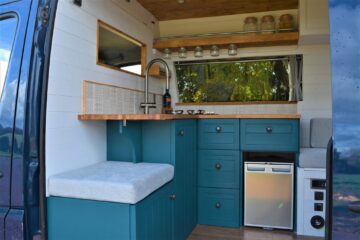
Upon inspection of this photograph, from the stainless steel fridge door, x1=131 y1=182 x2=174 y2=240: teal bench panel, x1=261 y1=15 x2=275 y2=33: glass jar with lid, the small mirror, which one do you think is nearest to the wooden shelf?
x1=261 y1=15 x2=275 y2=33: glass jar with lid

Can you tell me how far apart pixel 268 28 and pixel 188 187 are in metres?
1.83

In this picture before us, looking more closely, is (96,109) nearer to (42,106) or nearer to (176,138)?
(176,138)

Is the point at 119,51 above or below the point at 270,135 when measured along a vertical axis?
above

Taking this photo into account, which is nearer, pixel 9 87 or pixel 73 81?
pixel 9 87

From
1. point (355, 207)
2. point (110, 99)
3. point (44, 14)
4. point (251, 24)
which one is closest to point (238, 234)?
point (110, 99)

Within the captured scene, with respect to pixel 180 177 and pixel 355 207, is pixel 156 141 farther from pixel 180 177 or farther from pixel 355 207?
pixel 355 207

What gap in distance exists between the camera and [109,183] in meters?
1.40

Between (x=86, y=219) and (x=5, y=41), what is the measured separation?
91 cm

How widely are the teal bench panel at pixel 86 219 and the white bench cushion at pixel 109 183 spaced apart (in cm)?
4

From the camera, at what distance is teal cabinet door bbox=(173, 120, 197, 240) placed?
2.04m

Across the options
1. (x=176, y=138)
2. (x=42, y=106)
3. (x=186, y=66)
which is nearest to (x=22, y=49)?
(x=42, y=106)

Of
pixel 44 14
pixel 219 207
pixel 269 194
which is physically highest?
pixel 44 14

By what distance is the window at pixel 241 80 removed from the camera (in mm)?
3074

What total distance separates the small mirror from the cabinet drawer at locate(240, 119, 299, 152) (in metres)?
1.16
